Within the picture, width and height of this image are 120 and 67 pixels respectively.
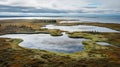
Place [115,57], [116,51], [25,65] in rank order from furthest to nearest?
[116,51]
[115,57]
[25,65]

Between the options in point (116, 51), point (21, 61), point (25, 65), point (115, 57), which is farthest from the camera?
point (116, 51)

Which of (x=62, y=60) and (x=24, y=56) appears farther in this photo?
(x=24, y=56)

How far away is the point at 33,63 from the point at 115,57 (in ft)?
60.8

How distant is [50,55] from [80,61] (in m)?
7.88

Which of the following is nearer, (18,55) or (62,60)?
(62,60)

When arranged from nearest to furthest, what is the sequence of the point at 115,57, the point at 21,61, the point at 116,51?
the point at 21,61, the point at 115,57, the point at 116,51

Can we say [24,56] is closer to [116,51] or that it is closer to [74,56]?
[74,56]

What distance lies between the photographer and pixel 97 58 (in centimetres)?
4200

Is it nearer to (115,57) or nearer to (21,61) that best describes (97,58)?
(115,57)

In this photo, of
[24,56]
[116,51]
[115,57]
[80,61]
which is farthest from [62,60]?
[116,51]

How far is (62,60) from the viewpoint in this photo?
40594mm

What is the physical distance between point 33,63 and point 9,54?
366 inches

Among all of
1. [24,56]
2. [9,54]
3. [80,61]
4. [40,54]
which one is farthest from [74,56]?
[9,54]

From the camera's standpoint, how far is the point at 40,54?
148ft
